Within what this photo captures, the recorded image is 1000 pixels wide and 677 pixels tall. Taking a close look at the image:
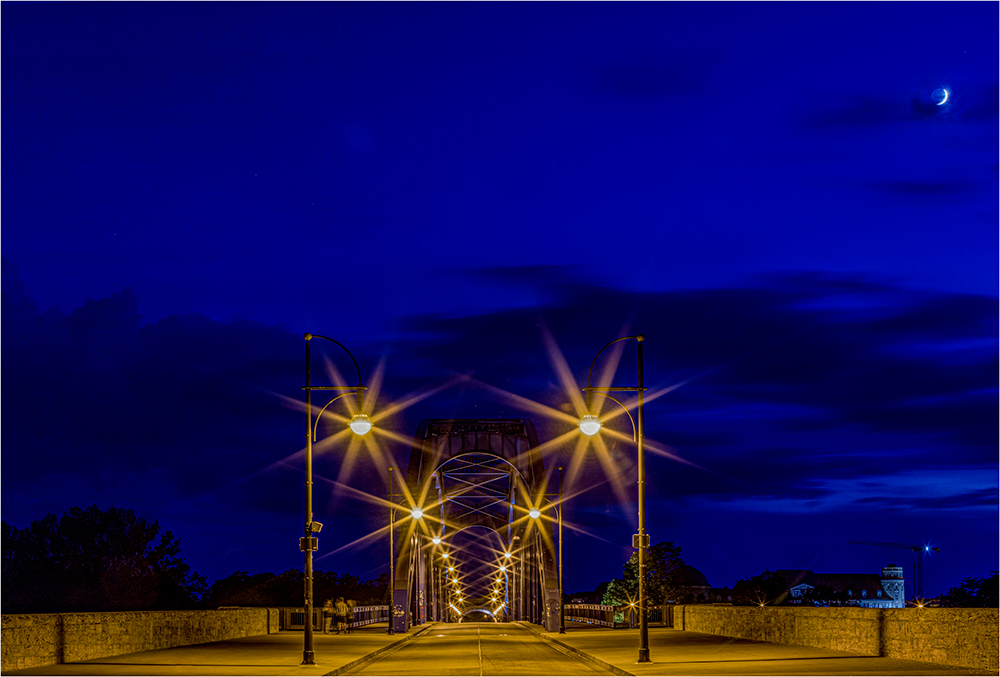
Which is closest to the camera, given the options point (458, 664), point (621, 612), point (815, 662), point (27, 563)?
point (815, 662)

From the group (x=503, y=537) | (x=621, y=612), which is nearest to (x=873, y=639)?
(x=621, y=612)

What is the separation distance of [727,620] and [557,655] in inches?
336

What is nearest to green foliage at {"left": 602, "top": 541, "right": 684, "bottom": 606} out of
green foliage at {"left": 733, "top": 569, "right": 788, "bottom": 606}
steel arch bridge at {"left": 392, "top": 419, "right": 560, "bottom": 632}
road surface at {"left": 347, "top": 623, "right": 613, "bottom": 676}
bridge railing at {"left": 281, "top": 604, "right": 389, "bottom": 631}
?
steel arch bridge at {"left": 392, "top": 419, "right": 560, "bottom": 632}

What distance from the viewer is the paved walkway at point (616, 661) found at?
24.1 metres

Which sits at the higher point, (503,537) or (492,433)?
(492,433)

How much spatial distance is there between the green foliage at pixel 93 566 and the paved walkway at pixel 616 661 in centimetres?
7453

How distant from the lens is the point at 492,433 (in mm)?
97000

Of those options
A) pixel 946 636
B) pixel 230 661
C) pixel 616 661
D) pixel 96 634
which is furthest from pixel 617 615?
pixel 946 636

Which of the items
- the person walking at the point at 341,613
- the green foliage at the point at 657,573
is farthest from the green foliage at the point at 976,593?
the person walking at the point at 341,613

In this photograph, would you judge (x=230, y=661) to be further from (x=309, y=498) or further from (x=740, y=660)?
(x=740, y=660)

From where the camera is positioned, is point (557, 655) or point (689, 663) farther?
point (557, 655)

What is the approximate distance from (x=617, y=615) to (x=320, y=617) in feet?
53.4

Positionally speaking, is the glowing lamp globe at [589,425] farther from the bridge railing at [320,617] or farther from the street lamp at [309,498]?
the bridge railing at [320,617]

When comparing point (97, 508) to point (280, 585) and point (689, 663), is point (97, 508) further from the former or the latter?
point (689, 663)
